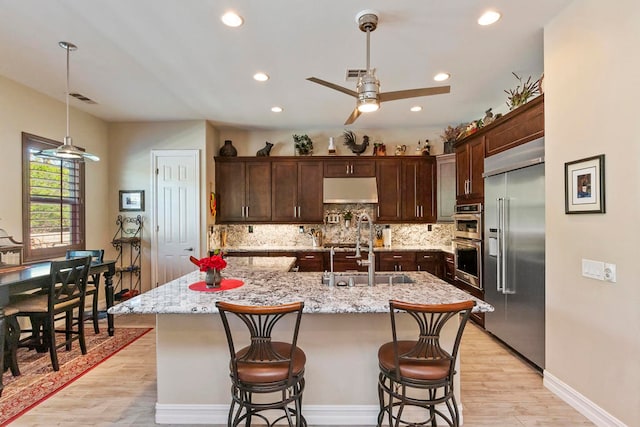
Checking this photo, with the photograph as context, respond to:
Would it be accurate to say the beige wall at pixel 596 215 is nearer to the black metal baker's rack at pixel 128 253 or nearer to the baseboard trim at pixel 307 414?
the baseboard trim at pixel 307 414

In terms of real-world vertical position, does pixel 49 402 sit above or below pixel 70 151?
below

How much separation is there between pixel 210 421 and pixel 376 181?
4.11m

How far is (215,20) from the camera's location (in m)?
2.46

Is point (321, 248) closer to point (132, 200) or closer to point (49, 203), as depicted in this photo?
point (132, 200)

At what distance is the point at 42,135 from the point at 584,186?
5.56 meters

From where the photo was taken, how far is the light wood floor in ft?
7.25

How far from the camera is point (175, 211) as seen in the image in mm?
5012

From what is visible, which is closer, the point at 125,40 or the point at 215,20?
the point at 215,20

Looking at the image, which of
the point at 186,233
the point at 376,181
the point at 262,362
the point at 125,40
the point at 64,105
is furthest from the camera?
the point at 376,181

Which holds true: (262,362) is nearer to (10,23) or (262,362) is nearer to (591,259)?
(591,259)

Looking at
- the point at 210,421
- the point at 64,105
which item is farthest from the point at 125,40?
the point at 210,421

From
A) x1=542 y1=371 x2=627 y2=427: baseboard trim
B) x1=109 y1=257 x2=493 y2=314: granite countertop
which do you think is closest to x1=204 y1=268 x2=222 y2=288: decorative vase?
x1=109 y1=257 x2=493 y2=314: granite countertop

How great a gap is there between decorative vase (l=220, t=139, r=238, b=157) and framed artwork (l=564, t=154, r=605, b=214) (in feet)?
15.0

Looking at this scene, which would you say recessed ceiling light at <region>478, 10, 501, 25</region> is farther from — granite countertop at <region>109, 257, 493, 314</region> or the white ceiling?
granite countertop at <region>109, 257, 493, 314</region>
